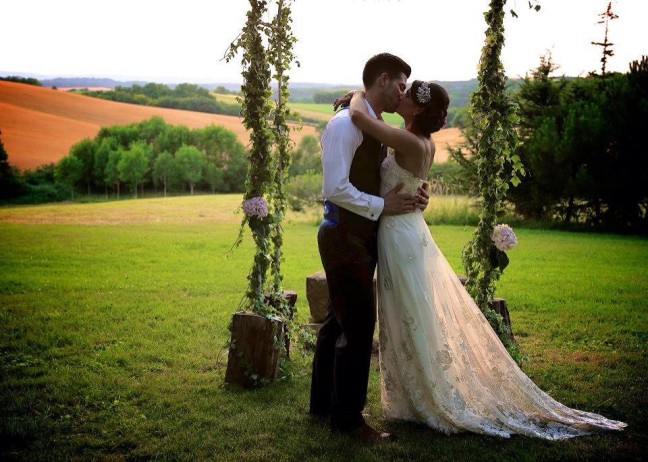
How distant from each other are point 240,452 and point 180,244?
12767mm

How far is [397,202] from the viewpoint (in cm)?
437

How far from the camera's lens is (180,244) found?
649 inches

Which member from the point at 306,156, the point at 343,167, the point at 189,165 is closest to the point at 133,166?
the point at 189,165

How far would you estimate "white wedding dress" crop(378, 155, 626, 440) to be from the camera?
4484mm

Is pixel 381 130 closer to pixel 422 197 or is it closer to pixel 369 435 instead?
pixel 422 197

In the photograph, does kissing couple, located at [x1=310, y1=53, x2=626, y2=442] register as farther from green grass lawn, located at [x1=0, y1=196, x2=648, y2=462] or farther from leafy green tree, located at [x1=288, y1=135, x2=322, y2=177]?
leafy green tree, located at [x1=288, y1=135, x2=322, y2=177]

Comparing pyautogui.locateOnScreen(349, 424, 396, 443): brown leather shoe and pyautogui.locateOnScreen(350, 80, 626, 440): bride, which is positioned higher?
pyautogui.locateOnScreen(350, 80, 626, 440): bride

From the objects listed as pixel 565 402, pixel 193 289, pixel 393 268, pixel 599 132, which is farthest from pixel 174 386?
pixel 599 132

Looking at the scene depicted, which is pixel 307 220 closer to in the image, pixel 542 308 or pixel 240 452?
pixel 542 308

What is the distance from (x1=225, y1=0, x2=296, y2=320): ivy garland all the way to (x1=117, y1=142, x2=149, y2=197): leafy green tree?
132ft

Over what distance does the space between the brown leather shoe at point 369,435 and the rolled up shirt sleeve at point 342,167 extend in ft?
5.11

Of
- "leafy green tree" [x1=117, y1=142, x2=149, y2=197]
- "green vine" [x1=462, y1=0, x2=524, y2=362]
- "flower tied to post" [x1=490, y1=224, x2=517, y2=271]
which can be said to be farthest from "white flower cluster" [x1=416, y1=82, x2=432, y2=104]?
"leafy green tree" [x1=117, y1=142, x2=149, y2=197]

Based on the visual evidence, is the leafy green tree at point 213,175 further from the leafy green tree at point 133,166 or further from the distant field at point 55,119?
the distant field at point 55,119

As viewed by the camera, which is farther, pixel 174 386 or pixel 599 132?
pixel 599 132
